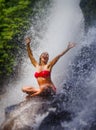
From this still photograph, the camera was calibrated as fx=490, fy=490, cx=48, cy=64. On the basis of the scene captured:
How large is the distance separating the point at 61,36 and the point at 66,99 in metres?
13.7

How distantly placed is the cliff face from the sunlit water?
0.50 meters

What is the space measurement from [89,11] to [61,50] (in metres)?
2.65

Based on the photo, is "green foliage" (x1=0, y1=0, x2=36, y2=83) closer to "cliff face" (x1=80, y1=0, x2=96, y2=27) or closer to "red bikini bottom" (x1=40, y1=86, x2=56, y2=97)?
"cliff face" (x1=80, y1=0, x2=96, y2=27)

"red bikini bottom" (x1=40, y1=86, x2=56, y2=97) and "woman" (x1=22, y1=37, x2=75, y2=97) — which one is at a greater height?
"woman" (x1=22, y1=37, x2=75, y2=97)

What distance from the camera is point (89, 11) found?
958 inches

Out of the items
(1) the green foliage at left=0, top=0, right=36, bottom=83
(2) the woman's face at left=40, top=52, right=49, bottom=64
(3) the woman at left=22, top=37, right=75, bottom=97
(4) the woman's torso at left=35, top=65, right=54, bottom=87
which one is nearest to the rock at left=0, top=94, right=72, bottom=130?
(3) the woman at left=22, top=37, right=75, bottom=97

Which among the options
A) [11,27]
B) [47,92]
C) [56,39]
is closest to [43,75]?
[47,92]

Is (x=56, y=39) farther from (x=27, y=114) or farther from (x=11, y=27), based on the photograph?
(x=27, y=114)

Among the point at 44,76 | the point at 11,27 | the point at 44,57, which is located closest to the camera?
the point at 44,57

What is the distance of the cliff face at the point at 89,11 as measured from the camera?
950 inches

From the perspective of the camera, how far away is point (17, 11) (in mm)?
23422

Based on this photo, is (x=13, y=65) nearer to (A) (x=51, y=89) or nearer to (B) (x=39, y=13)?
(B) (x=39, y=13)

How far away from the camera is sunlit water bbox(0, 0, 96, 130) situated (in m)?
15.0

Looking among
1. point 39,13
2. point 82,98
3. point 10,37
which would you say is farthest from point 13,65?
point 82,98
